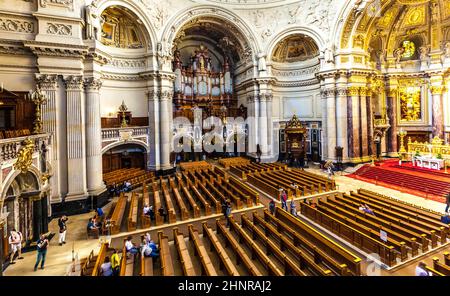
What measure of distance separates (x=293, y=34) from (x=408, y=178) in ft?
50.1

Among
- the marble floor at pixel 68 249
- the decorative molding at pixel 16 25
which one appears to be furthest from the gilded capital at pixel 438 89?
the decorative molding at pixel 16 25

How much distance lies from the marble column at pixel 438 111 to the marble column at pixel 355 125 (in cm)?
718

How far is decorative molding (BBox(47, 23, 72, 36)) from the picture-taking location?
1122 cm

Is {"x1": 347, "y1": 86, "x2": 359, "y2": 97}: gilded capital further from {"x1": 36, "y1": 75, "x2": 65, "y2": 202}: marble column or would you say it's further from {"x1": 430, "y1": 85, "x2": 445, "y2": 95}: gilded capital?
{"x1": 36, "y1": 75, "x2": 65, "y2": 202}: marble column

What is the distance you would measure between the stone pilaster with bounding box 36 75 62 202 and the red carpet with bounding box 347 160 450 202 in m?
18.8

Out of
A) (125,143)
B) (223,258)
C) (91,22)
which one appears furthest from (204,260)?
(125,143)

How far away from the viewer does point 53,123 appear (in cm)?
→ 1135

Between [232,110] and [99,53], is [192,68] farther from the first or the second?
[99,53]

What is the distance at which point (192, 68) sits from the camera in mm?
24672

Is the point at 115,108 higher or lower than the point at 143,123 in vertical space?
higher

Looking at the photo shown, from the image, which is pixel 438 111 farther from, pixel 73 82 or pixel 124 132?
pixel 73 82

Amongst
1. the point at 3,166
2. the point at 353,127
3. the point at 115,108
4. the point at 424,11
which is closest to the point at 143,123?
the point at 115,108
